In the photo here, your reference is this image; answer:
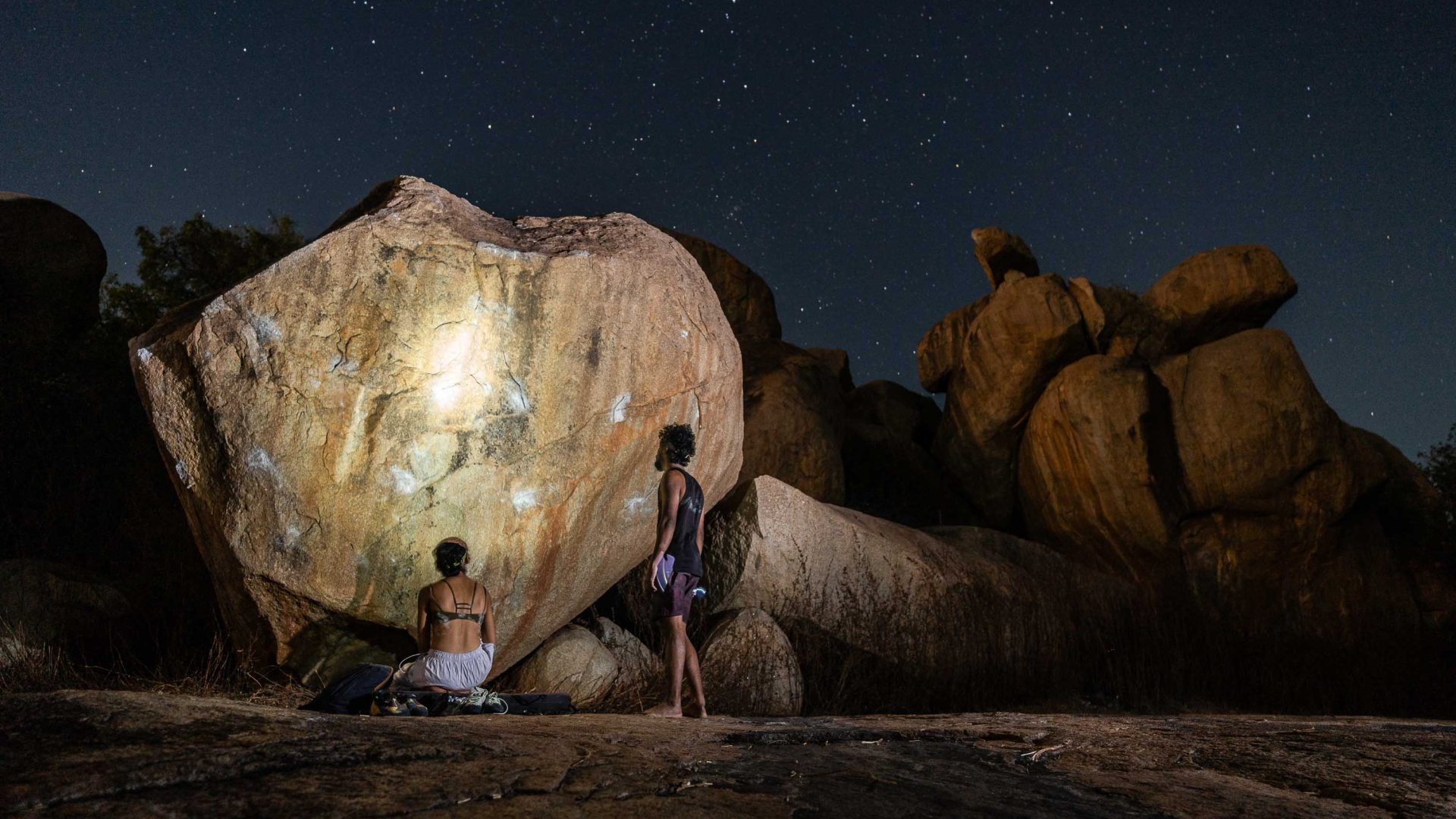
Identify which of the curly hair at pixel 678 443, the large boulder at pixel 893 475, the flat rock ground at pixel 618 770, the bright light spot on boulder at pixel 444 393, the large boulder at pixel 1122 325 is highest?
the large boulder at pixel 1122 325

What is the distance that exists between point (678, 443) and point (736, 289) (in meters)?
13.0

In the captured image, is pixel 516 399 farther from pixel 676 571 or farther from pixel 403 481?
pixel 676 571

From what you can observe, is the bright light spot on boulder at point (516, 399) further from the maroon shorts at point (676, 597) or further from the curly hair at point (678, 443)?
the maroon shorts at point (676, 597)

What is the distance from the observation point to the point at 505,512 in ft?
21.7

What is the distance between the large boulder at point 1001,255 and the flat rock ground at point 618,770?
1492cm

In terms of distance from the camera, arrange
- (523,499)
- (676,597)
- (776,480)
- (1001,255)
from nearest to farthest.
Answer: (676,597)
(523,499)
(776,480)
(1001,255)

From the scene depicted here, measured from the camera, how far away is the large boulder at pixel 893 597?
30.3 feet

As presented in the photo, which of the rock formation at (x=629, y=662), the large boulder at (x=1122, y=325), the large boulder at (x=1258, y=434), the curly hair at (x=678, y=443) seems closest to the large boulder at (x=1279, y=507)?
the large boulder at (x=1258, y=434)

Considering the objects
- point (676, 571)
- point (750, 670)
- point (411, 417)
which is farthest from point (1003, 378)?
point (411, 417)

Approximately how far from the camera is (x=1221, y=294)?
16.2m

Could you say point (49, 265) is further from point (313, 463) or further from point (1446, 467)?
point (1446, 467)

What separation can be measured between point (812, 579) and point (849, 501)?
731 centimetres

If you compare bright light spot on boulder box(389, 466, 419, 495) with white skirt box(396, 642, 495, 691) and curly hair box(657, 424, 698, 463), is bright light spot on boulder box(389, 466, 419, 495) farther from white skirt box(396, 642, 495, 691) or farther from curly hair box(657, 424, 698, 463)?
curly hair box(657, 424, 698, 463)

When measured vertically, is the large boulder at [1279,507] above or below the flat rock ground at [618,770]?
above
